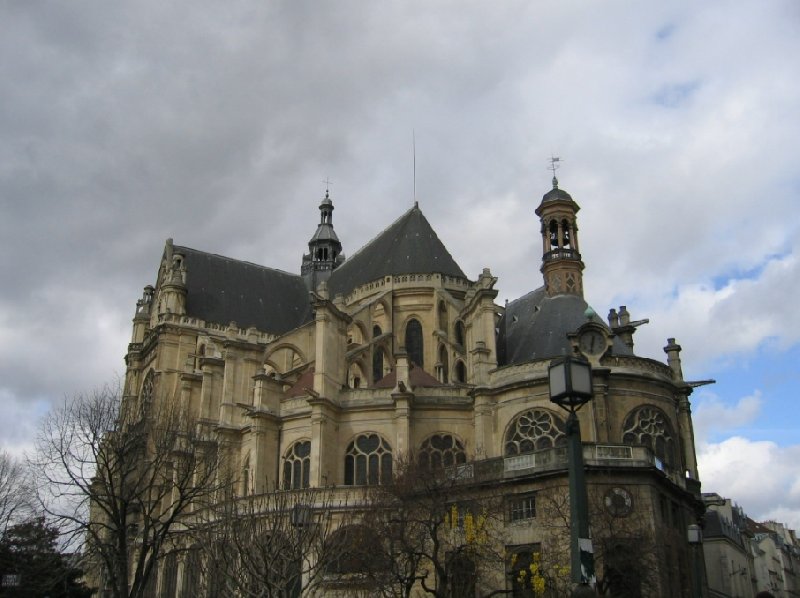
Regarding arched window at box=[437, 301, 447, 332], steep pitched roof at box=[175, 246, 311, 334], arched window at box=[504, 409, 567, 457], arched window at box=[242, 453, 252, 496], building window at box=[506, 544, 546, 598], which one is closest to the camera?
building window at box=[506, 544, 546, 598]

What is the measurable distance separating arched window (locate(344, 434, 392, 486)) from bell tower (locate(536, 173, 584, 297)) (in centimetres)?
1183

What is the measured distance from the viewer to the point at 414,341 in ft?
144

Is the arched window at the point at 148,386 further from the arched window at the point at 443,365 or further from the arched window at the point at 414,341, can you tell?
the arched window at the point at 443,365

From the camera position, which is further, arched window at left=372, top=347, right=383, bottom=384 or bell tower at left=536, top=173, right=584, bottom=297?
arched window at left=372, top=347, right=383, bottom=384

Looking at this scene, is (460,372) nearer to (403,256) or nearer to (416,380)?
(416,380)

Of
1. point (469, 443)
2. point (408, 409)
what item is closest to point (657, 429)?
point (469, 443)

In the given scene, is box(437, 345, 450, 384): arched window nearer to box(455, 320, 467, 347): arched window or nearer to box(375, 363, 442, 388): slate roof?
box(455, 320, 467, 347): arched window

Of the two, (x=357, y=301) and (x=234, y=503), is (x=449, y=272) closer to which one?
(x=357, y=301)

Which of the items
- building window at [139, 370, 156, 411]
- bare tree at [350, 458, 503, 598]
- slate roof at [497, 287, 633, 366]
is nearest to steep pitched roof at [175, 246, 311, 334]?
building window at [139, 370, 156, 411]

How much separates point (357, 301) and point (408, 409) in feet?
43.4

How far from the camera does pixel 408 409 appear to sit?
34.0 meters

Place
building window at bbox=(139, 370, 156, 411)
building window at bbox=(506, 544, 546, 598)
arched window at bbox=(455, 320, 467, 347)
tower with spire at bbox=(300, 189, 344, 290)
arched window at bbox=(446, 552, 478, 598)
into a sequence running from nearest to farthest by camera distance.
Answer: building window at bbox=(506, 544, 546, 598), arched window at bbox=(446, 552, 478, 598), arched window at bbox=(455, 320, 467, 347), building window at bbox=(139, 370, 156, 411), tower with spire at bbox=(300, 189, 344, 290)

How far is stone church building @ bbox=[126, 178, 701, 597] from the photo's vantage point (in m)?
28.1

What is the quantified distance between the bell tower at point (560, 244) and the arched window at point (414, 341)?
24.1ft
